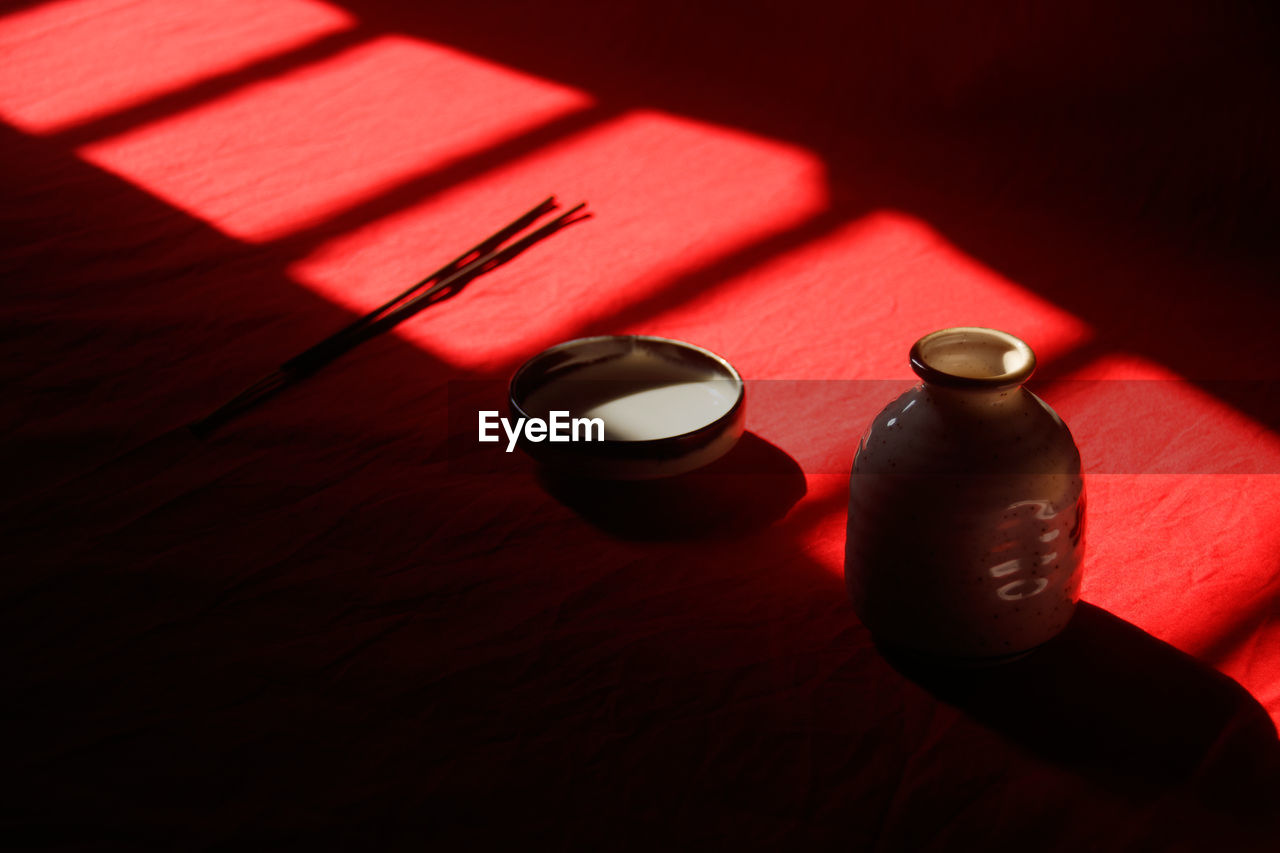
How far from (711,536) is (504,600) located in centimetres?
30

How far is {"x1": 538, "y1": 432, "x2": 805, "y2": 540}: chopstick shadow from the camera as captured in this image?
4.88 feet

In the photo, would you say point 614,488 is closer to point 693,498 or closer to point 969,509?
point 693,498

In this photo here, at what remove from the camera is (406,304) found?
6.72 feet

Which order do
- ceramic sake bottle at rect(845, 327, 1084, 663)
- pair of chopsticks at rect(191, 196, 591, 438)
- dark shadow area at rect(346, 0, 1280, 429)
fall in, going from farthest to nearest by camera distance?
dark shadow area at rect(346, 0, 1280, 429) < pair of chopsticks at rect(191, 196, 591, 438) < ceramic sake bottle at rect(845, 327, 1084, 663)

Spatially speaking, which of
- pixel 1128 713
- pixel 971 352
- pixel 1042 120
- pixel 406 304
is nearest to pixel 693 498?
pixel 971 352

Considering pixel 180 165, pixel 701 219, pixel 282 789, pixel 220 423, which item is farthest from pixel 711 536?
pixel 180 165

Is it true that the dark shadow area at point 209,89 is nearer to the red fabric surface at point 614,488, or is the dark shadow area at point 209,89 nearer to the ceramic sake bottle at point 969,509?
the red fabric surface at point 614,488

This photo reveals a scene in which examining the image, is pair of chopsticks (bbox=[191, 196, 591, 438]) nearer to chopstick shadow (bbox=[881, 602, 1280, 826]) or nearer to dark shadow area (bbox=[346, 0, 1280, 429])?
dark shadow area (bbox=[346, 0, 1280, 429])

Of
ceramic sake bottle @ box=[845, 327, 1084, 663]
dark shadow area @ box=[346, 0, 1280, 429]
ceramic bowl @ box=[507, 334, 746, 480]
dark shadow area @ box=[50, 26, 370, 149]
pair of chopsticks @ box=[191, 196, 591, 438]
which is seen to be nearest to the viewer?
ceramic sake bottle @ box=[845, 327, 1084, 663]

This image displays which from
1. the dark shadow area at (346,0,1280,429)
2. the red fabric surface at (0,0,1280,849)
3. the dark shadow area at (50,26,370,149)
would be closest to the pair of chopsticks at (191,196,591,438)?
the red fabric surface at (0,0,1280,849)

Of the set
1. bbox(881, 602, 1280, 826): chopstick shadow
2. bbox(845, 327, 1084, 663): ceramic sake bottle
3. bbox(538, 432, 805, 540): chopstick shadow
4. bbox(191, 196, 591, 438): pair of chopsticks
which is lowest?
bbox(881, 602, 1280, 826): chopstick shadow

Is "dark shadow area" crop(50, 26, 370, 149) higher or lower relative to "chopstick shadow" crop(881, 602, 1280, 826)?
higher

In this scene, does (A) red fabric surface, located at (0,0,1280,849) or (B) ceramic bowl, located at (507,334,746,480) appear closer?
(A) red fabric surface, located at (0,0,1280,849)

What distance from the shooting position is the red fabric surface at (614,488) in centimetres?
111
